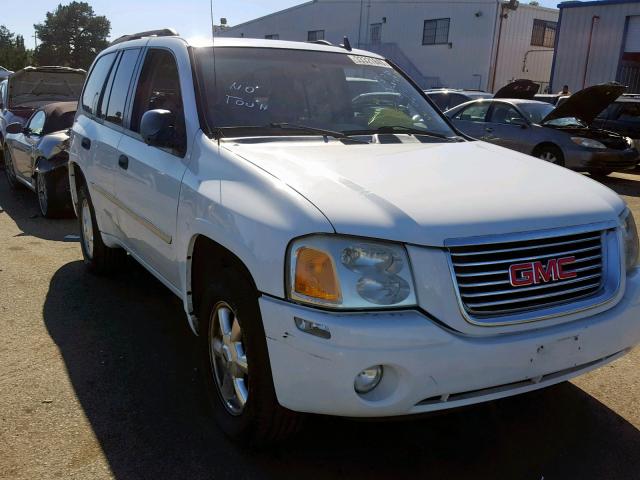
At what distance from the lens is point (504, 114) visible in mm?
11664

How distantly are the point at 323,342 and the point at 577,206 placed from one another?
1.28 metres

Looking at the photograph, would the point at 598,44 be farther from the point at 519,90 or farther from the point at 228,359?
the point at 228,359

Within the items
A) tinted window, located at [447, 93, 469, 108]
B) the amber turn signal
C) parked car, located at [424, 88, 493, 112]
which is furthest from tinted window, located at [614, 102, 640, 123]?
the amber turn signal

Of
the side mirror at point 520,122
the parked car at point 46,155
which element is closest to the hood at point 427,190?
A: the parked car at point 46,155

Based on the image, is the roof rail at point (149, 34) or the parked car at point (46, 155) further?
the parked car at point (46, 155)

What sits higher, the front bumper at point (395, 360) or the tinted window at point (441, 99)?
the front bumper at point (395, 360)

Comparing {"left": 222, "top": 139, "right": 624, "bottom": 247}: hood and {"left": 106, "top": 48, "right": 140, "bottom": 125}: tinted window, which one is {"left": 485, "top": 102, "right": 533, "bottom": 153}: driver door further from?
{"left": 222, "top": 139, "right": 624, "bottom": 247}: hood

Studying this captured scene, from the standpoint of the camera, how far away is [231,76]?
11.3ft

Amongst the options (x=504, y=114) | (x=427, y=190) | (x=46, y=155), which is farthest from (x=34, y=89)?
(x=427, y=190)

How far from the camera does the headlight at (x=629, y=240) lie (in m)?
2.80

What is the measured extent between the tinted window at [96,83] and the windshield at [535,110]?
27.6 ft

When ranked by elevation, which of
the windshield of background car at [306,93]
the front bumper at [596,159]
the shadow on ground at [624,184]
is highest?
the windshield of background car at [306,93]

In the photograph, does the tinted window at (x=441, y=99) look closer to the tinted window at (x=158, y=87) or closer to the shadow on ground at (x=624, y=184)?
the shadow on ground at (x=624, y=184)

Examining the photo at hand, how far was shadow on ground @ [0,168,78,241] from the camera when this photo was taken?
676 cm
